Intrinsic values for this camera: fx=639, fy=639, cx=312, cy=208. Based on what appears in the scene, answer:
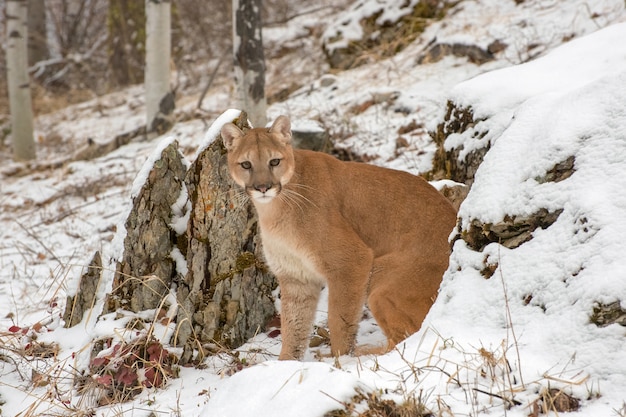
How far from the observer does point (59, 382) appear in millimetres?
4355

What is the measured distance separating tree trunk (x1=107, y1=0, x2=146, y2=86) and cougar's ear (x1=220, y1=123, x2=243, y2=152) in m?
11.8

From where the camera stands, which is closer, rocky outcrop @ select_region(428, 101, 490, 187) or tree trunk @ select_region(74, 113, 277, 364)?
tree trunk @ select_region(74, 113, 277, 364)

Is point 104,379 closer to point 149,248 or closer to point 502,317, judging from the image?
point 149,248

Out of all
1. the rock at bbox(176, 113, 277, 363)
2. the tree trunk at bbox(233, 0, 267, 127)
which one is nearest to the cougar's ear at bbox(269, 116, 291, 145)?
the rock at bbox(176, 113, 277, 363)

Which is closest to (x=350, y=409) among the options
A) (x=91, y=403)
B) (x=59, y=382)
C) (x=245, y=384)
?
(x=245, y=384)

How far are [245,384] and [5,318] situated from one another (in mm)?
3938

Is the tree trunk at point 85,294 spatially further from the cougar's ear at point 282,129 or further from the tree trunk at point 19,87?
the tree trunk at point 19,87

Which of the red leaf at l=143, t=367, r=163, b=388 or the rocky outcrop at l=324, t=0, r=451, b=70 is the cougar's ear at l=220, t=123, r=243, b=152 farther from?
the rocky outcrop at l=324, t=0, r=451, b=70

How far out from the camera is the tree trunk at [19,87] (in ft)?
43.8

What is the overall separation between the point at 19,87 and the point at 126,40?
308 centimetres

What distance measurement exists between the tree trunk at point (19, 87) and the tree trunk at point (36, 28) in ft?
23.4

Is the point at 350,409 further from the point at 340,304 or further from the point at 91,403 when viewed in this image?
the point at 91,403

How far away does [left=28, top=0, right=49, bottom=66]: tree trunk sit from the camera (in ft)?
66.4

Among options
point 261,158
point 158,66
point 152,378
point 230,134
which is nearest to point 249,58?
point 158,66
